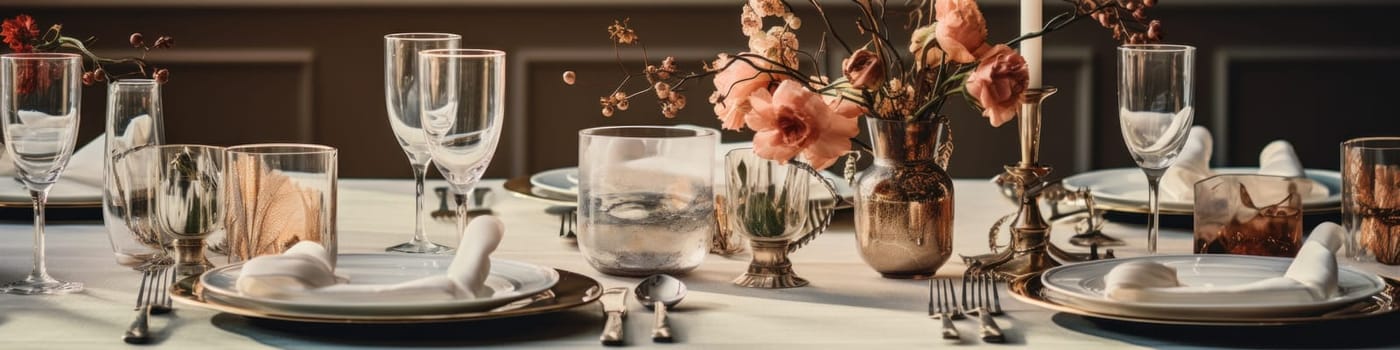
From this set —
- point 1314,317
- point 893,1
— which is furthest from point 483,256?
point 893,1

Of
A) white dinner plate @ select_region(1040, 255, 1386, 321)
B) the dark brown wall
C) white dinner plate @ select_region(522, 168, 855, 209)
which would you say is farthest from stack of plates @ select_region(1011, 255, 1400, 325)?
the dark brown wall

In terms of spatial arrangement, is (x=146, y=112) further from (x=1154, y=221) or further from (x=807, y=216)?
(x=1154, y=221)

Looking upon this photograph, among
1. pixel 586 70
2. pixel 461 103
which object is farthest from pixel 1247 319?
pixel 586 70

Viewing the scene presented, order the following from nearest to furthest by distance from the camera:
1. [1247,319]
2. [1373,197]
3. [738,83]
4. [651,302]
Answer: [1247,319] → [651,302] → [738,83] → [1373,197]

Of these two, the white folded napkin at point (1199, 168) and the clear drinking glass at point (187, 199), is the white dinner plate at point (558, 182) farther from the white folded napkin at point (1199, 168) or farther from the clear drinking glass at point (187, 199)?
the white folded napkin at point (1199, 168)

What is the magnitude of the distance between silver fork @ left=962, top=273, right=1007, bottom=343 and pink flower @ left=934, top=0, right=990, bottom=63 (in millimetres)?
167

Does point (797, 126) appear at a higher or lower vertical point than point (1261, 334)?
higher

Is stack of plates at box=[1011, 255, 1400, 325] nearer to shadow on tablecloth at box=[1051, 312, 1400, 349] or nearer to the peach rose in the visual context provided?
shadow on tablecloth at box=[1051, 312, 1400, 349]

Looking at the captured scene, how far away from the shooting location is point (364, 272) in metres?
1.20

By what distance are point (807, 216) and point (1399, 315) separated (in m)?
0.44

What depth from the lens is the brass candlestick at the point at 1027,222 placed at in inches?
51.9

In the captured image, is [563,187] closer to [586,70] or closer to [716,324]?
[716,324]

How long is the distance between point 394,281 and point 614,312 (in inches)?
7.0

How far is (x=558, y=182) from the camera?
1.82m
